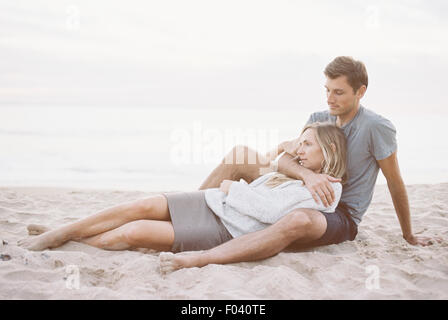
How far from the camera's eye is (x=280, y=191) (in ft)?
8.63

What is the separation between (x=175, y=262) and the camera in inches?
91.9

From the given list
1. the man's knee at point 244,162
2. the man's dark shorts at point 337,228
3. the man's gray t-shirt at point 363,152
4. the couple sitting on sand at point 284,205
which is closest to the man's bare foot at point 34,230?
the couple sitting on sand at point 284,205

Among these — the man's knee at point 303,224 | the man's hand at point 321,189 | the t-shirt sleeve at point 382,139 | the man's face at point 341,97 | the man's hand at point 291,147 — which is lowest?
the man's knee at point 303,224

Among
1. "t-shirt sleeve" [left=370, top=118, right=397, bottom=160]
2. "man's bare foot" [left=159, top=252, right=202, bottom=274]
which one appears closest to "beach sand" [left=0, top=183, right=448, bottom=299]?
"man's bare foot" [left=159, top=252, right=202, bottom=274]

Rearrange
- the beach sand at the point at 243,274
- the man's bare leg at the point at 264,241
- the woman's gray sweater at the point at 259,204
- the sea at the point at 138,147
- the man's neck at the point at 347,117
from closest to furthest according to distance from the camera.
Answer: the beach sand at the point at 243,274 → the man's bare leg at the point at 264,241 → the woman's gray sweater at the point at 259,204 → the man's neck at the point at 347,117 → the sea at the point at 138,147

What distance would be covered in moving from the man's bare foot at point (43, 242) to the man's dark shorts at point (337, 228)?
1.52m

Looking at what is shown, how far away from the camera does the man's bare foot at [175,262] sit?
2.31 meters

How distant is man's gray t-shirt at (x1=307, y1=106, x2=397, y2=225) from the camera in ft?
9.02

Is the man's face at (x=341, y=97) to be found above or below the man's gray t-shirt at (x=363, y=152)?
above

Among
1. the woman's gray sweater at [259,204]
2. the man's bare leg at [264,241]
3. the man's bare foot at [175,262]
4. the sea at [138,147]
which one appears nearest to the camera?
the man's bare foot at [175,262]

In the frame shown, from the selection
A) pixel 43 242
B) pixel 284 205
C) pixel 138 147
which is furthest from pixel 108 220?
pixel 138 147

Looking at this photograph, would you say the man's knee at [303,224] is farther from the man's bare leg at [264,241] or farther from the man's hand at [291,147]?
the man's hand at [291,147]

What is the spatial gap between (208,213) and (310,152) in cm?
74

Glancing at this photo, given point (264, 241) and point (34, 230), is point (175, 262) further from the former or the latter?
point (34, 230)
